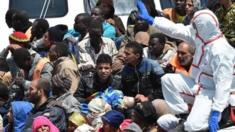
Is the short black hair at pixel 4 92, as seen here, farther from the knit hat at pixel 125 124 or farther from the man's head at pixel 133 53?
the knit hat at pixel 125 124

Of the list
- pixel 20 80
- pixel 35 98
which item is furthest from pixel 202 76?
pixel 20 80

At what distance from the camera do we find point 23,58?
12.9m

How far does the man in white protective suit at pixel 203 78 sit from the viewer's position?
388 inches

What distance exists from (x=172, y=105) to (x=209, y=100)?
56cm

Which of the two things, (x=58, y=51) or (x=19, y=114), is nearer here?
(x=19, y=114)

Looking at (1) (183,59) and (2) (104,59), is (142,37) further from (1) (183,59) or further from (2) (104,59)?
(1) (183,59)

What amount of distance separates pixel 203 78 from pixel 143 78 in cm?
164

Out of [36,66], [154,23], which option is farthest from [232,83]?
[36,66]

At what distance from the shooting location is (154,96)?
11461 mm

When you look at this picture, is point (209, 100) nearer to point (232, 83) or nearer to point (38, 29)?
point (232, 83)

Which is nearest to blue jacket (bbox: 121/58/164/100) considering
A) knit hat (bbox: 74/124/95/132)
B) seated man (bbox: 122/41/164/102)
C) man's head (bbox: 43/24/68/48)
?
seated man (bbox: 122/41/164/102)

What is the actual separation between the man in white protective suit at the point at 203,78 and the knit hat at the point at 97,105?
1.39m

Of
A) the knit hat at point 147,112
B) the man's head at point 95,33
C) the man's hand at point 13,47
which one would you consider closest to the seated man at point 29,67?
the man's hand at point 13,47

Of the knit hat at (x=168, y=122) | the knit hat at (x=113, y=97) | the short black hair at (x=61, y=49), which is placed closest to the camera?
the knit hat at (x=168, y=122)
